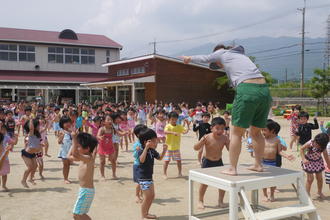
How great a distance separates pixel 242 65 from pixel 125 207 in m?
3.15

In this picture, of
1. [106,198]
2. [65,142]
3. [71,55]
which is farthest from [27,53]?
[106,198]

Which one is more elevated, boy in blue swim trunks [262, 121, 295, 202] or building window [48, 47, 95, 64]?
building window [48, 47, 95, 64]

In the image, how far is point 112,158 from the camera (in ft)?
25.0

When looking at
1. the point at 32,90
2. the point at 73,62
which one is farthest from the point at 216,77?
the point at 32,90

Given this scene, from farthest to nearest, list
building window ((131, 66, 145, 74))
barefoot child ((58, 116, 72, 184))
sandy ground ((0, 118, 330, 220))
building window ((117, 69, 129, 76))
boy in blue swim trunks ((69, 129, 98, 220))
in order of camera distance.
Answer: building window ((117, 69, 129, 76)), building window ((131, 66, 145, 74)), barefoot child ((58, 116, 72, 184)), sandy ground ((0, 118, 330, 220)), boy in blue swim trunks ((69, 129, 98, 220))

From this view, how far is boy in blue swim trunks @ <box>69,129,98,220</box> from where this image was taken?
432 centimetres

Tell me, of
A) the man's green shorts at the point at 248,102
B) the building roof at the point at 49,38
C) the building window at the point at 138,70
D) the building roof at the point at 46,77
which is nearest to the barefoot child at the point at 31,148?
the man's green shorts at the point at 248,102

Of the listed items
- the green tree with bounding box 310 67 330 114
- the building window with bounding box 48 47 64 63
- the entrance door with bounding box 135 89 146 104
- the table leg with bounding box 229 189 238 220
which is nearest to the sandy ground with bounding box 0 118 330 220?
the table leg with bounding box 229 189 238 220

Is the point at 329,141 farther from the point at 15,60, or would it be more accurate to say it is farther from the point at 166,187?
the point at 15,60

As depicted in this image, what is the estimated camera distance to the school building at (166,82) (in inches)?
1254

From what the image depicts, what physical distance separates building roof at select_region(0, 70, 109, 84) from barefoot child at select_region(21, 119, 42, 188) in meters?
32.0

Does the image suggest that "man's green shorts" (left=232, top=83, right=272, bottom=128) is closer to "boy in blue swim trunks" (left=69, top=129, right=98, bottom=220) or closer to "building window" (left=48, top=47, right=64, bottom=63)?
"boy in blue swim trunks" (left=69, top=129, right=98, bottom=220)

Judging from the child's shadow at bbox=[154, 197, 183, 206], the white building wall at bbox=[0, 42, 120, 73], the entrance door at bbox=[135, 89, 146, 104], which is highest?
the white building wall at bbox=[0, 42, 120, 73]

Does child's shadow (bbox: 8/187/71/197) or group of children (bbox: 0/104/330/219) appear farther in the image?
child's shadow (bbox: 8/187/71/197)
